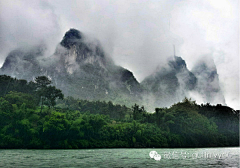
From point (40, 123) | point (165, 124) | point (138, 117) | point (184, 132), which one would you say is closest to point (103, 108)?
point (138, 117)

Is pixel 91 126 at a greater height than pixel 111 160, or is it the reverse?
pixel 91 126

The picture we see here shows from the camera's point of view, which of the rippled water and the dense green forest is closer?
the rippled water

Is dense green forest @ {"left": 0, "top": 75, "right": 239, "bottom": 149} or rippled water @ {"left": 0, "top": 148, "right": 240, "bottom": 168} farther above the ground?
dense green forest @ {"left": 0, "top": 75, "right": 239, "bottom": 149}

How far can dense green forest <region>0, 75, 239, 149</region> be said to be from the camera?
64.0m

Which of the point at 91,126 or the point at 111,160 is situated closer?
the point at 111,160

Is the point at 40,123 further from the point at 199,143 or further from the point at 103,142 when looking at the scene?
the point at 199,143

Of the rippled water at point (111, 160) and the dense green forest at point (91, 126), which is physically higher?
the dense green forest at point (91, 126)

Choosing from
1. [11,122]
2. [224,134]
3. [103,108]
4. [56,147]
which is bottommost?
[56,147]

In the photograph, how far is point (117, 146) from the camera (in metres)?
76.1

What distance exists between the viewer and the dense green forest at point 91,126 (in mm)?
64000

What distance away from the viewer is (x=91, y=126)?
74750 millimetres

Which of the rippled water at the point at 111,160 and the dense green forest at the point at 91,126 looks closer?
the rippled water at the point at 111,160

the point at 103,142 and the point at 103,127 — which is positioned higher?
the point at 103,127

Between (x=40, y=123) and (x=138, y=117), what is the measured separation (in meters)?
52.0
